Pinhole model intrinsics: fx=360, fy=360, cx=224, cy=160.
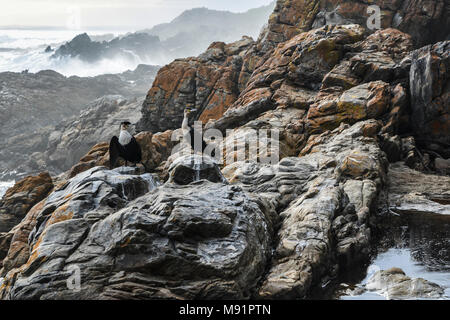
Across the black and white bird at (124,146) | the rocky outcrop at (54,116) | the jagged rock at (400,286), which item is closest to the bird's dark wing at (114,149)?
the black and white bird at (124,146)

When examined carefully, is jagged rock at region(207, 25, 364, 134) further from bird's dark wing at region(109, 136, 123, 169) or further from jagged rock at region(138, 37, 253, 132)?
bird's dark wing at region(109, 136, 123, 169)

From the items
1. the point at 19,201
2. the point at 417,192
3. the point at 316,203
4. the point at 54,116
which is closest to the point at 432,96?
the point at 417,192

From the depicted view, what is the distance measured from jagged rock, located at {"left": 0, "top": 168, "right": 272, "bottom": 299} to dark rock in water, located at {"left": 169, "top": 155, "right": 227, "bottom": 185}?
1.77 meters

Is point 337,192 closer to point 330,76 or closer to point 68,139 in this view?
point 330,76

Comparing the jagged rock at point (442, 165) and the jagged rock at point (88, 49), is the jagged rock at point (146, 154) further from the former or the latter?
the jagged rock at point (88, 49)

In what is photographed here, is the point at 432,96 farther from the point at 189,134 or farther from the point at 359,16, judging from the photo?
the point at 359,16

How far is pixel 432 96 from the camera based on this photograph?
16469 millimetres

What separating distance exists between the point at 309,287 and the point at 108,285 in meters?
4.31

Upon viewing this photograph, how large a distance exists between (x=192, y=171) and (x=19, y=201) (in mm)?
13359

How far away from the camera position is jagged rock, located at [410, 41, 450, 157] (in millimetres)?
16312

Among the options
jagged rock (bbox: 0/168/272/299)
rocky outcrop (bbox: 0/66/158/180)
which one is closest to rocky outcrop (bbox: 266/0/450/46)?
jagged rock (bbox: 0/168/272/299)

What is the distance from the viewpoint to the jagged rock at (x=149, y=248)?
6816 mm
